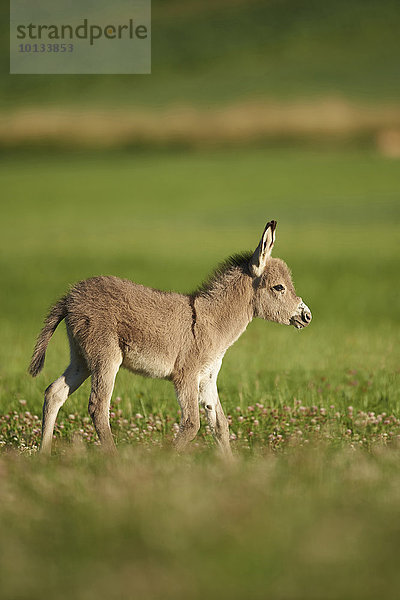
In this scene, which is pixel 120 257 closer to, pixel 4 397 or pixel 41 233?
pixel 41 233

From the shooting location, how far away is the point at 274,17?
8531 centimetres

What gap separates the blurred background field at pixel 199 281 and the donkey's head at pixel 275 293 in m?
1.18

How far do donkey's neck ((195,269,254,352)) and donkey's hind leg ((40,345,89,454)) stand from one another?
1.21 metres

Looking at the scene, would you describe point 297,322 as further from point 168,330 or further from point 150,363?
point 150,363

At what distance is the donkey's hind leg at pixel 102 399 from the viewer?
772cm

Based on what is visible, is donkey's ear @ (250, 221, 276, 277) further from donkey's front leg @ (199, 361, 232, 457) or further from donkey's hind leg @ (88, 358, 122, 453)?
donkey's hind leg @ (88, 358, 122, 453)

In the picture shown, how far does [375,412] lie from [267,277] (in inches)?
99.4

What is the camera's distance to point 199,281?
2386 centimetres

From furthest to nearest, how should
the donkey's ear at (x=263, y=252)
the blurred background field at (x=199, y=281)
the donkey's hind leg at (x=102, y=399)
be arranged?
1. the donkey's ear at (x=263, y=252)
2. the donkey's hind leg at (x=102, y=399)
3. the blurred background field at (x=199, y=281)

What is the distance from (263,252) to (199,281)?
15.6 metres

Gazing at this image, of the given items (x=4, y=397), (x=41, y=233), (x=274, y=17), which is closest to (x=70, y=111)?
(x=274, y=17)

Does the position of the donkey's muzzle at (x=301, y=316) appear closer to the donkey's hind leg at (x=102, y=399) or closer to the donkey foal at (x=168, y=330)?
the donkey foal at (x=168, y=330)

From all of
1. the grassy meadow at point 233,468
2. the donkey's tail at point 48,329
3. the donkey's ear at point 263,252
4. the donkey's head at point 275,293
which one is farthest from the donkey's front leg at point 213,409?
the donkey's tail at point 48,329

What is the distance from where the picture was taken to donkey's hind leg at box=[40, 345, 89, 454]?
8.10 m
